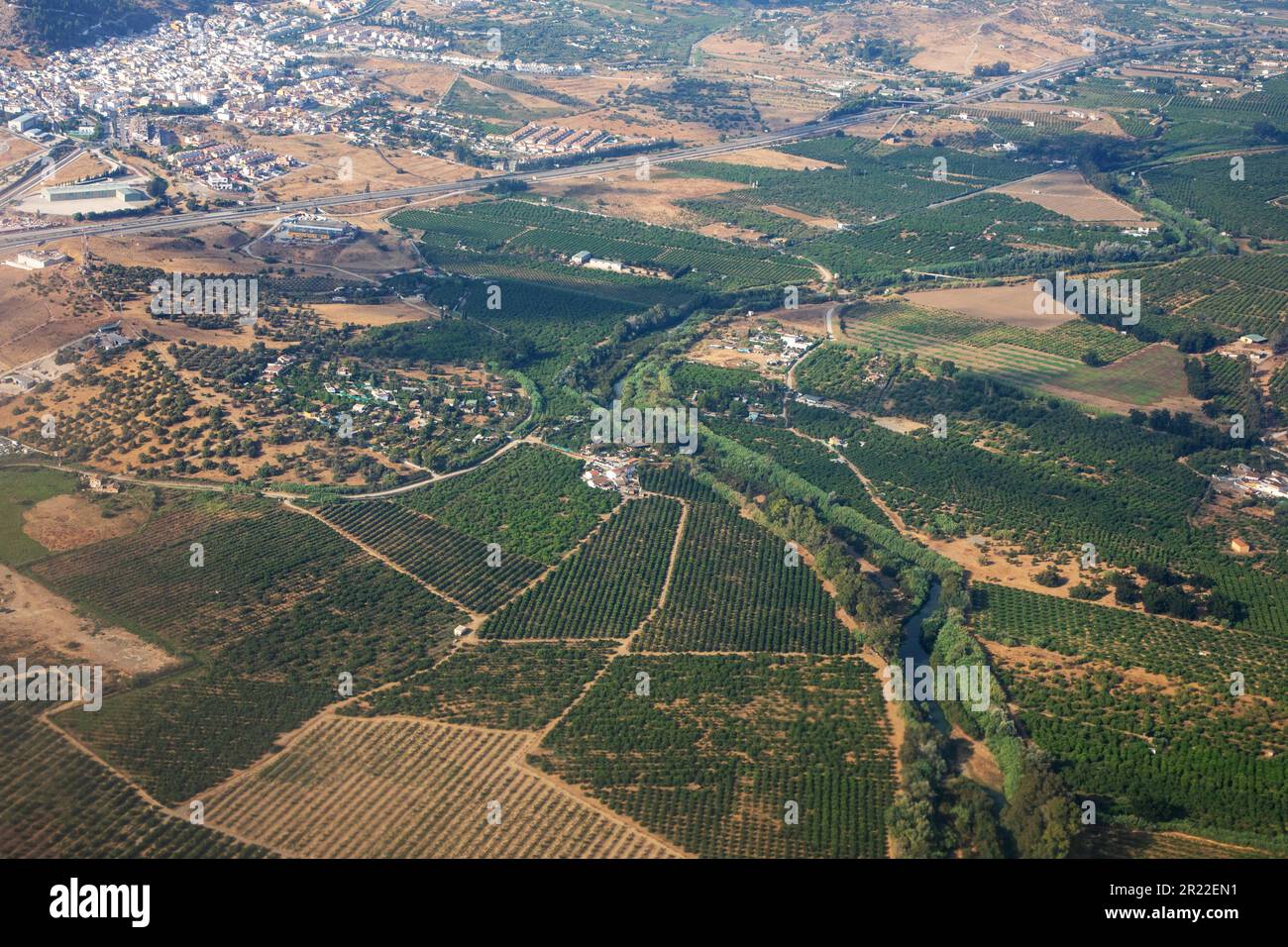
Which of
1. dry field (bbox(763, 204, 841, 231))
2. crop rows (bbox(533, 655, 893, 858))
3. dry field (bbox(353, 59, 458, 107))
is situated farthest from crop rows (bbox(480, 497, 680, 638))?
dry field (bbox(353, 59, 458, 107))

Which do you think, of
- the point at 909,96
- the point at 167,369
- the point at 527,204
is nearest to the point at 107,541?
the point at 167,369

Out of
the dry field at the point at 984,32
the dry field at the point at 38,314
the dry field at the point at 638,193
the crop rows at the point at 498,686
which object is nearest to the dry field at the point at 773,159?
the dry field at the point at 638,193

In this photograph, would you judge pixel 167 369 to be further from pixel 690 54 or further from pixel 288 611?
pixel 690 54

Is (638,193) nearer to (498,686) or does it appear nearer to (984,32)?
(498,686)

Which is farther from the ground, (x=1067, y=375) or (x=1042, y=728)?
(x=1067, y=375)

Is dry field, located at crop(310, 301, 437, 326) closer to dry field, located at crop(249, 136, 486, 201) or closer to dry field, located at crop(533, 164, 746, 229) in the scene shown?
dry field, located at crop(249, 136, 486, 201)

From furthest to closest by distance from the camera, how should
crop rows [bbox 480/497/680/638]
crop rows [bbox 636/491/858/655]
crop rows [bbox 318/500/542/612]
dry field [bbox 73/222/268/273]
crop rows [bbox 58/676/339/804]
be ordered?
dry field [bbox 73/222/268/273], crop rows [bbox 318/500/542/612], crop rows [bbox 480/497/680/638], crop rows [bbox 636/491/858/655], crop rows [bbox 58/676/339/804]
